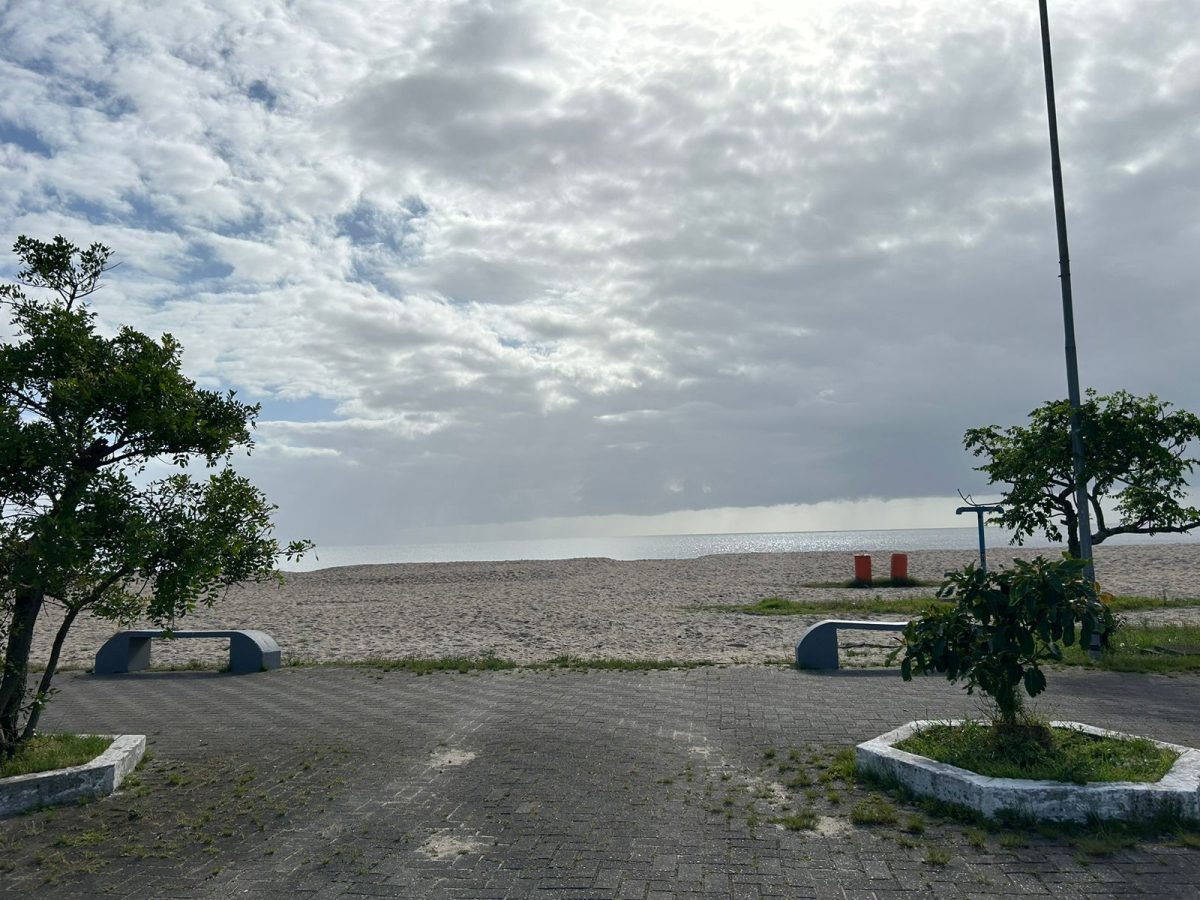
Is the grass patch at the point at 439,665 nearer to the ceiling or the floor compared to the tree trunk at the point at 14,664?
nearer to the floor

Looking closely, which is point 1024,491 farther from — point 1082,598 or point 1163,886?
point 1163,886

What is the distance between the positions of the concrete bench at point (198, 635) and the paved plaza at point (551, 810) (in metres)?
2.70

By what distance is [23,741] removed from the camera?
7.31 meters

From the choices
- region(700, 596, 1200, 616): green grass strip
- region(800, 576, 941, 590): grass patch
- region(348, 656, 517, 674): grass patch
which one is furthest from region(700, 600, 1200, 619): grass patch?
region(348, 656, 517, 674): grass patch

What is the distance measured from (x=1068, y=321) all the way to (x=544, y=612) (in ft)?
47.9

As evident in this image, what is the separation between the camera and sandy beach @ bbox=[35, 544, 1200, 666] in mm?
16234

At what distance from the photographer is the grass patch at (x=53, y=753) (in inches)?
273

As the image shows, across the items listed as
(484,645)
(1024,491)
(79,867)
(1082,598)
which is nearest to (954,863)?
(1082,598)

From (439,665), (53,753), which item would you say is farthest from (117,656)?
(53,753)

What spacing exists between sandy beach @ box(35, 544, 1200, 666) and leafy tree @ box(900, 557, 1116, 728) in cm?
702

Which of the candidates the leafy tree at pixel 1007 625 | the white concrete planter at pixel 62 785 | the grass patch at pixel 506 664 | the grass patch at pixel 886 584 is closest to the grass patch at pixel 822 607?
the grass patch at pixel 886 584

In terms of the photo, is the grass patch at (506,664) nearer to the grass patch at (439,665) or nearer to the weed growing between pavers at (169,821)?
the grass patch at (439,665)

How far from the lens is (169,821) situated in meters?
6.31

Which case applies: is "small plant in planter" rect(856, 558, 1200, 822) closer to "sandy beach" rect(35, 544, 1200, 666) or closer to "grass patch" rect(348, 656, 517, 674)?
"sandy beach" rect(35, 544, 1200, 666)
